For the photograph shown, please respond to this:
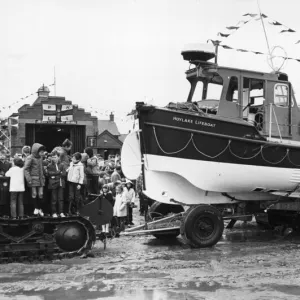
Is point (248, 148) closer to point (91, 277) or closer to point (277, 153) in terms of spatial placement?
point (277, 153)

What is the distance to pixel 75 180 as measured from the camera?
10938mm

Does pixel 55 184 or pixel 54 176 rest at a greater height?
pixel 54 176

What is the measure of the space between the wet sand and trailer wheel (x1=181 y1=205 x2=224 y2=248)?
224 mm

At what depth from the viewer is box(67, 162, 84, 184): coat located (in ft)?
35.9

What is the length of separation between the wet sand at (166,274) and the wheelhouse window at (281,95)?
320 cm

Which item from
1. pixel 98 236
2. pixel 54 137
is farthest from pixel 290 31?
pixel 54 137

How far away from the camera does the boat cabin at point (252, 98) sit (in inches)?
486

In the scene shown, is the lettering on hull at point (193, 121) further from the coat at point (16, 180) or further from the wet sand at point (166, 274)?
the coat at point (16, 180)

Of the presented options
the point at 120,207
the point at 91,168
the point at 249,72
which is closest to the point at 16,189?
the point at 91,168

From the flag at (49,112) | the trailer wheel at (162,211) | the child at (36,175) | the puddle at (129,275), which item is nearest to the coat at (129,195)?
the trailer wheel at (162,211)

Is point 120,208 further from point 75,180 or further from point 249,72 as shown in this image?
point 249,72

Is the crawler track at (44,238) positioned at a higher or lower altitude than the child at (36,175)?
lower

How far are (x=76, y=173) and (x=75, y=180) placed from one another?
0.15 metres

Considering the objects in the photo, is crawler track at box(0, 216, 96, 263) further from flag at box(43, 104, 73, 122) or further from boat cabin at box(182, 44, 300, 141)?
flag at box(43, 104, 73, 122)
